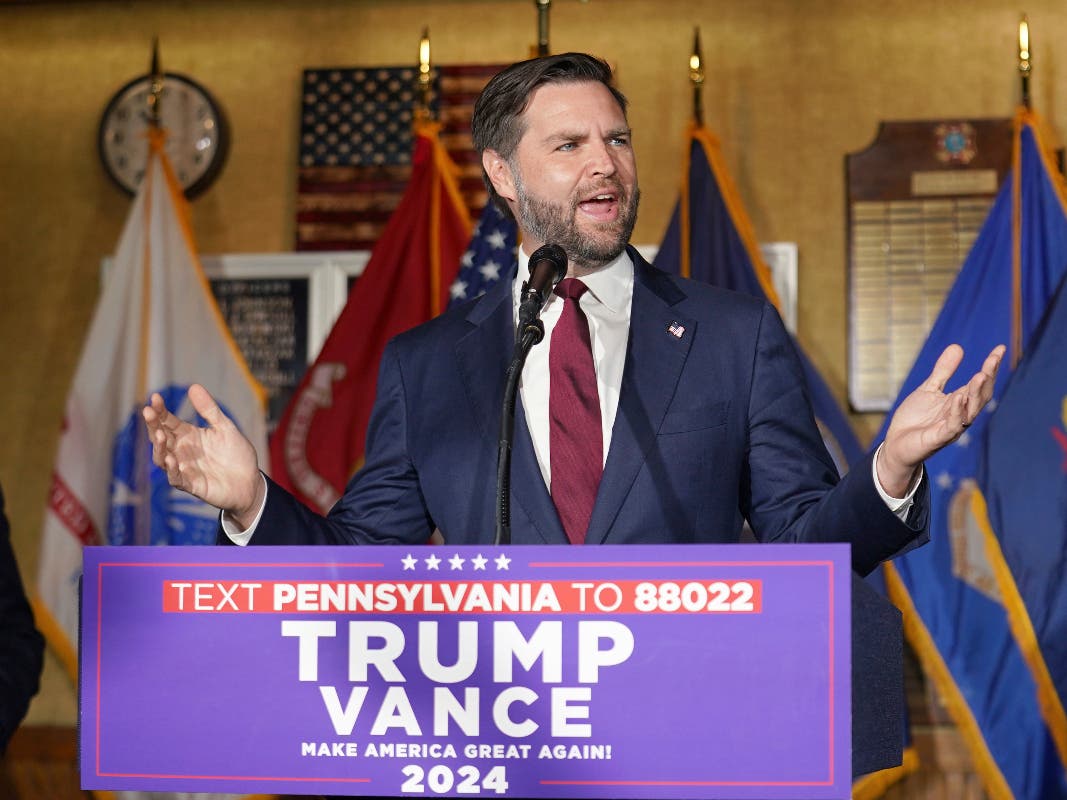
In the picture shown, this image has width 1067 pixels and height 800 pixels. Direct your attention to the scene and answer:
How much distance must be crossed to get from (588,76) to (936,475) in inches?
76.2

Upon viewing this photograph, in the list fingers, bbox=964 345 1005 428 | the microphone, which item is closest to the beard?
the microphone

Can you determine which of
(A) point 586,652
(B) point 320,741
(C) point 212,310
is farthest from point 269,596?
(C) point 212,310

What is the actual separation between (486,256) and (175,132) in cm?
125

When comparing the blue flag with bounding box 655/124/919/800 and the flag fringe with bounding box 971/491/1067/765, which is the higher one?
the blue flag with bounding box 655/124/919/800

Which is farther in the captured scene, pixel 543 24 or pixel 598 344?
pixel 543 24

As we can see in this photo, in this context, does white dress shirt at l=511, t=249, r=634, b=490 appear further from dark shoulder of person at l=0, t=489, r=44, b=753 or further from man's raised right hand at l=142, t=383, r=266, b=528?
dark shoulder of person at l=0, t=489, r=44, b=753

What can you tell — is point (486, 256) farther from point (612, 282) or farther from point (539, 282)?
point (539, 282)

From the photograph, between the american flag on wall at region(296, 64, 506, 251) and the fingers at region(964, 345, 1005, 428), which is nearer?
the fingers at region(964, 345, 1005, 428)

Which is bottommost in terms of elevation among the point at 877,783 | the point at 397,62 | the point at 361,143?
the point at 877,783

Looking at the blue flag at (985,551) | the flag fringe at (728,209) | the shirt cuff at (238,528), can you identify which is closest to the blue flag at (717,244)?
the flag fringe at (728,209)

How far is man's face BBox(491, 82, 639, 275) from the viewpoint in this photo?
5.80 feet

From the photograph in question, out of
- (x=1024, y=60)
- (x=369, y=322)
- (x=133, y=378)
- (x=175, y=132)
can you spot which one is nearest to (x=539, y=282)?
(x=369, y=322)

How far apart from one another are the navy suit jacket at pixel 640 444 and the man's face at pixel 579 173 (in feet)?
0.24

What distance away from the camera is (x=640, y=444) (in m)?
1.60
